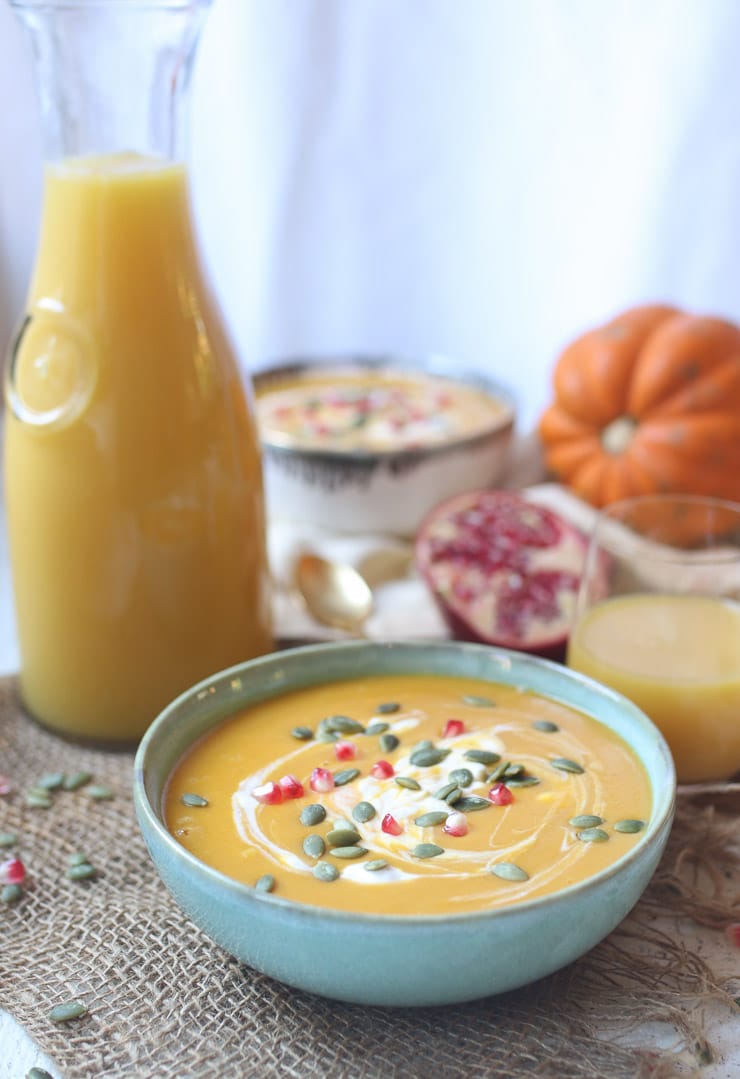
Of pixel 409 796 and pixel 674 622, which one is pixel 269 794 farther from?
pixel 674 622

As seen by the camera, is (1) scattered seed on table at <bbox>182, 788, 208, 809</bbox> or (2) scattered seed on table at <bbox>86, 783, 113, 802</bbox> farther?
(2) scattered seed on table at <bbox>86, 783, 113, 802</bbox>

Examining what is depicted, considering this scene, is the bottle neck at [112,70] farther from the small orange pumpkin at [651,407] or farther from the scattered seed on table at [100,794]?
the small orange pumpkin at [651,407]

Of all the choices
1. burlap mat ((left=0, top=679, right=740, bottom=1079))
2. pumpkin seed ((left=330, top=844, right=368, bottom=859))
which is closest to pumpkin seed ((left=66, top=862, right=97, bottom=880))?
burlap mat ((left=0, top=679, right=740, bottom=1079))

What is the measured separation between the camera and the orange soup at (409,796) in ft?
3.89

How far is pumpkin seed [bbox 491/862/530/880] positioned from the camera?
118 cm

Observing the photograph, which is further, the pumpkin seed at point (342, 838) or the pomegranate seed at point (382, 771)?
the pomegranate seed at point (382, 771)

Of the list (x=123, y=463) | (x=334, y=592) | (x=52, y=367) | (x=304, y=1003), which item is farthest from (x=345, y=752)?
(x=334, y=592)

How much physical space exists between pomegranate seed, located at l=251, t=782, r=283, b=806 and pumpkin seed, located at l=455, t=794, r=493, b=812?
0.17 metres

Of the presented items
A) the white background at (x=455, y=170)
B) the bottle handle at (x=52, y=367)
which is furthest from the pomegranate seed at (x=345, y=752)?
the white background at (x=455, y=170)

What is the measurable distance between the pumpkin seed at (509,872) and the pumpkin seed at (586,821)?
93 millimetres

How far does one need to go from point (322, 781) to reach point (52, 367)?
0.63 m

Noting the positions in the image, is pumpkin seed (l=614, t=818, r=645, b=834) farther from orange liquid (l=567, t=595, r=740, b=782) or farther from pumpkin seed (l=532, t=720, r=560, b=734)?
orange liquid (l=567, t=595, r=740, b=782)

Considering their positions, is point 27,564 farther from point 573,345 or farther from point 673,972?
point 573,345

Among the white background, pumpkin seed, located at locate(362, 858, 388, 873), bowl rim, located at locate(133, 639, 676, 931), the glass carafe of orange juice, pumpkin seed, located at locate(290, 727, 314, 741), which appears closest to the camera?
bowl rim, located at locate(133, 639, 676, 931)
